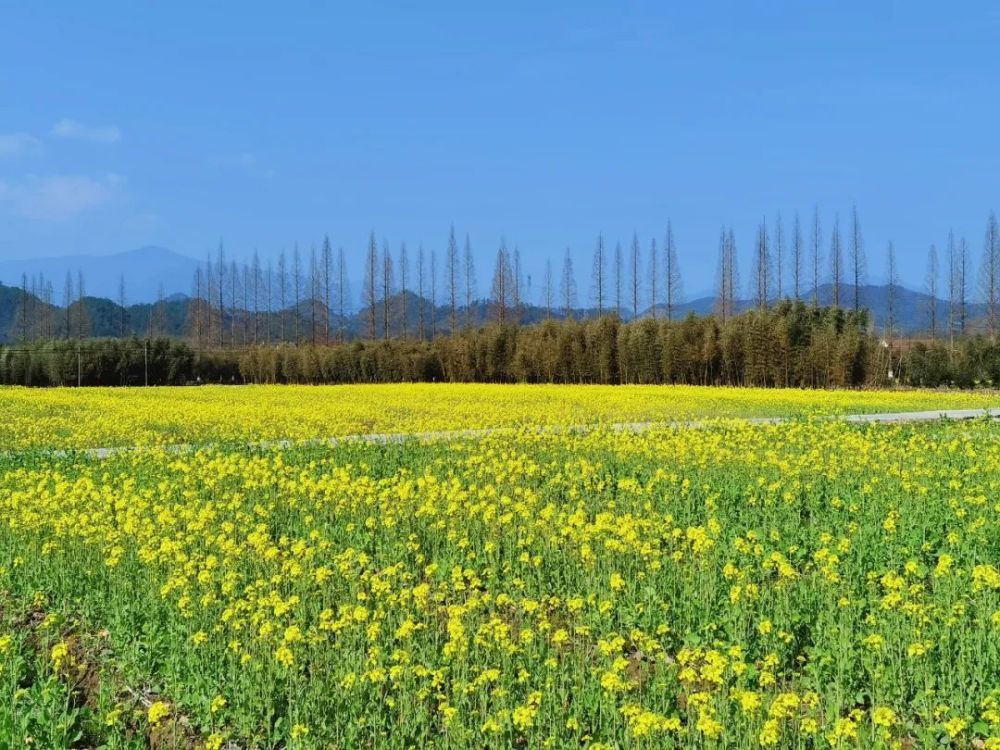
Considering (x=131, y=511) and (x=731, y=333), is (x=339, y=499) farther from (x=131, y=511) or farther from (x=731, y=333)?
(x=731, y=333)

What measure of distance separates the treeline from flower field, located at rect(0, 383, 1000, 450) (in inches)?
227

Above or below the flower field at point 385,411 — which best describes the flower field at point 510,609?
below

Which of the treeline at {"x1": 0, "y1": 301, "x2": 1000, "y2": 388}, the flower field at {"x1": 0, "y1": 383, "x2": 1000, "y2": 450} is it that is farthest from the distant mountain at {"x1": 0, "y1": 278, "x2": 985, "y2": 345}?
the flower field at {"x1": 0, "y1": 383, "x2": 1000, "y2": 450}

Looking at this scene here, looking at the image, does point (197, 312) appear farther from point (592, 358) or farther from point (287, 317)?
point (592, 358)

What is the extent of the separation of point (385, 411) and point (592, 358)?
1993 cm

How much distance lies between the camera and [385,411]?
23.2m

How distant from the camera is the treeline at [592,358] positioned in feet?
118

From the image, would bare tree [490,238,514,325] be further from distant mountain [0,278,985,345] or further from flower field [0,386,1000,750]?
flower field [0,386,1000,750]

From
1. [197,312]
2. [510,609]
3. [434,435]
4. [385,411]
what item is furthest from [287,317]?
[510,609]

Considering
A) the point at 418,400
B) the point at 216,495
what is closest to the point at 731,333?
the point at 418,400

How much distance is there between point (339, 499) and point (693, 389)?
23734 mm

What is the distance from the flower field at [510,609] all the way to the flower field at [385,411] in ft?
19.4

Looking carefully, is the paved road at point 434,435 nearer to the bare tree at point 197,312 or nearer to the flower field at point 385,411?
the flower field at point 385,411

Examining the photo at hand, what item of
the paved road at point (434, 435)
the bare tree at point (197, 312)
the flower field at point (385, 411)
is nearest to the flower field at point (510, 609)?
the paved road at point (434, 435)
